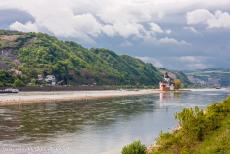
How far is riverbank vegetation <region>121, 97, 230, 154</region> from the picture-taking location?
30.4 m

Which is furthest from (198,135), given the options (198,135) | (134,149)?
(134,149)

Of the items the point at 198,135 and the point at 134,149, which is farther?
the point at 198,135

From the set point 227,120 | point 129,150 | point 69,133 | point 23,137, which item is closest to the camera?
point 129,150

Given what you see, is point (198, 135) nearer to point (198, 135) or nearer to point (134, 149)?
point (198, 135)

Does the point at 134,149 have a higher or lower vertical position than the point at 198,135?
lower

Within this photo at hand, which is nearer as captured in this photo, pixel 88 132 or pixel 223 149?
pixel 223 149

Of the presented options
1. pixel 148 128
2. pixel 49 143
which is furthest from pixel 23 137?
pixel 148 128

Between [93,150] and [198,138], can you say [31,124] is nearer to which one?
[93,150]

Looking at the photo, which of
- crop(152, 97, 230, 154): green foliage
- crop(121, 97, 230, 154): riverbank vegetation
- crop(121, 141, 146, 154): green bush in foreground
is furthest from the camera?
crop(121, 141, 146, 154): green bush in foreground

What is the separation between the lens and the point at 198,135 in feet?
111

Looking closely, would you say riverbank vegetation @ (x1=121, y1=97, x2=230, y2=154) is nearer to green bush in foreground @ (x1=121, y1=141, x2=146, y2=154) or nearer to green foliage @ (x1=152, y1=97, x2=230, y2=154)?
green foliage @ (x1=152, y1=97, x2=230, y2=154)

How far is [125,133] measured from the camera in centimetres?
6138

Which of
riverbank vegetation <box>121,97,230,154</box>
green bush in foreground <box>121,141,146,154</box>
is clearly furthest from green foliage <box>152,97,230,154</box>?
green bush in foreground <box>121,141,146,154</box>

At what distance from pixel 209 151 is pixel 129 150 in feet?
19.0
